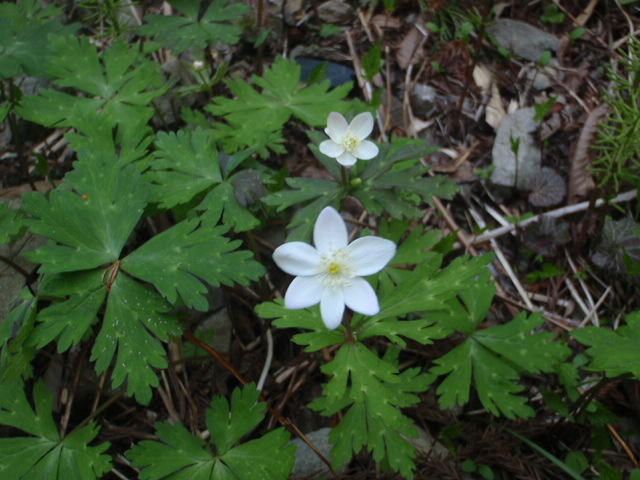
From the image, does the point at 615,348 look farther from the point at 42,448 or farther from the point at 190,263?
the point at 42,448

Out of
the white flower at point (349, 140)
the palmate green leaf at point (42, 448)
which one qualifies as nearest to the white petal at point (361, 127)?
the white flower at point (349, 140)

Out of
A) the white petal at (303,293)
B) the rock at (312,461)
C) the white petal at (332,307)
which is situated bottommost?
the rock at (312,461)

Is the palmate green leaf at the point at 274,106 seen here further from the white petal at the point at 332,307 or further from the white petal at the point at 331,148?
the white petal at the point at 332,307

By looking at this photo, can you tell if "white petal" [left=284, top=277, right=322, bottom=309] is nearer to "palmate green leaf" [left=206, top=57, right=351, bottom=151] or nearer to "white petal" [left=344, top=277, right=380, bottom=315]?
"white petal" [left=344, top=277, right=380, bottom=315]

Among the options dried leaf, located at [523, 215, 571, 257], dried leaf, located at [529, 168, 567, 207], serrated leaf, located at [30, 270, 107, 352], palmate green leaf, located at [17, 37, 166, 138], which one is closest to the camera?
serrated leaf, located at [30, 270, 107, 352]

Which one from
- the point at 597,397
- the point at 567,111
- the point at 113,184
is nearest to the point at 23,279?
the point at 113,184

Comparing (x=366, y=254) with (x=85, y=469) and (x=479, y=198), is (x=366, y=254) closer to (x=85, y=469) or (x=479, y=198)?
(x=85, y=469)

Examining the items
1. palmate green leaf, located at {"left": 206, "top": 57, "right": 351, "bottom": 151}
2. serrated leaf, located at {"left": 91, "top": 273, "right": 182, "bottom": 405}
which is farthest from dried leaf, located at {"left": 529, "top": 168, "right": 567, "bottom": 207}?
serrated leaf, located at {"left": 91, "top": 273, "right": 182, "bottom": 405}

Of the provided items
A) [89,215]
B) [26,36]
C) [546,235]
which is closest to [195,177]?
[89,215]
